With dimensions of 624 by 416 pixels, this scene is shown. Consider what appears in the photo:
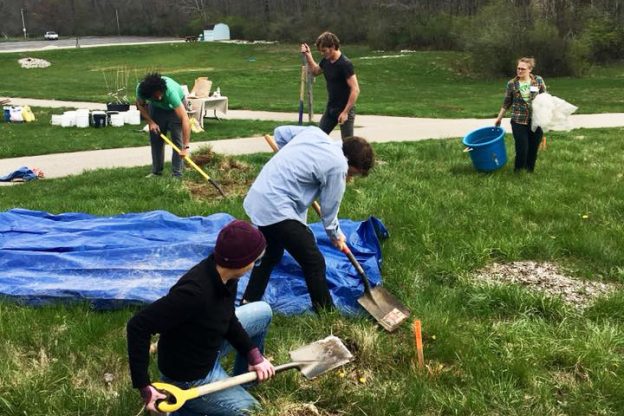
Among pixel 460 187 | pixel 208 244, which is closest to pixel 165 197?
pixel 208 244

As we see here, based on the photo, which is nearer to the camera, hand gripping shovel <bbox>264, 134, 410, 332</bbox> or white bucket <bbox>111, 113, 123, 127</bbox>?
hand gripping shovel <bbox>264, 134, 410, 332</bbox>

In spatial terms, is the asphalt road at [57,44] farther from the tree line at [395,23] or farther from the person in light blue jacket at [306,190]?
the person in light blue jacket at [306,190]

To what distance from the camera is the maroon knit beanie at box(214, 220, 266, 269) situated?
246cm

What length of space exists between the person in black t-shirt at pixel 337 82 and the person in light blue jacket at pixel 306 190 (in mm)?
4085

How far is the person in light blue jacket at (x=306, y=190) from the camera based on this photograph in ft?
11.8

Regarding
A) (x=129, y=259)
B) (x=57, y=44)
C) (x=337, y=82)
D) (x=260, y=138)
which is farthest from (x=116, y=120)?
(x=57, y=44)

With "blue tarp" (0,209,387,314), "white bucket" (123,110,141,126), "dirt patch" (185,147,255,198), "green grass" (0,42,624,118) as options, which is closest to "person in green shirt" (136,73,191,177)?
"dirt patch" (185,147,255,198)

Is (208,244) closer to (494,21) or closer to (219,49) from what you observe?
(494,21)

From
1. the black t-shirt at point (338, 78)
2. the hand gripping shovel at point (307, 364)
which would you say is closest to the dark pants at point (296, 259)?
the hand gripping shovel at point (307, 364)

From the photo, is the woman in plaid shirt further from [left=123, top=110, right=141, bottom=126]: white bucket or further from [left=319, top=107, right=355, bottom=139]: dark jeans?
[left=123, top=110, right=141, bottom=126]: white bucket

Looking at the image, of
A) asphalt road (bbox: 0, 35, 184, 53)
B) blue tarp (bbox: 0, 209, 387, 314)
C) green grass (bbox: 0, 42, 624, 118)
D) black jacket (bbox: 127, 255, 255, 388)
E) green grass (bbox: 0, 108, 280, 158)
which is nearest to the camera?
black jacket (bbox: 127, 255, 255, 388)

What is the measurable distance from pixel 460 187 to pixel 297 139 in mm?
3722

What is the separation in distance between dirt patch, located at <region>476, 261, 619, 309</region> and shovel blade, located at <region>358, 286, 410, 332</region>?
2.86 ft

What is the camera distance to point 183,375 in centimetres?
269
